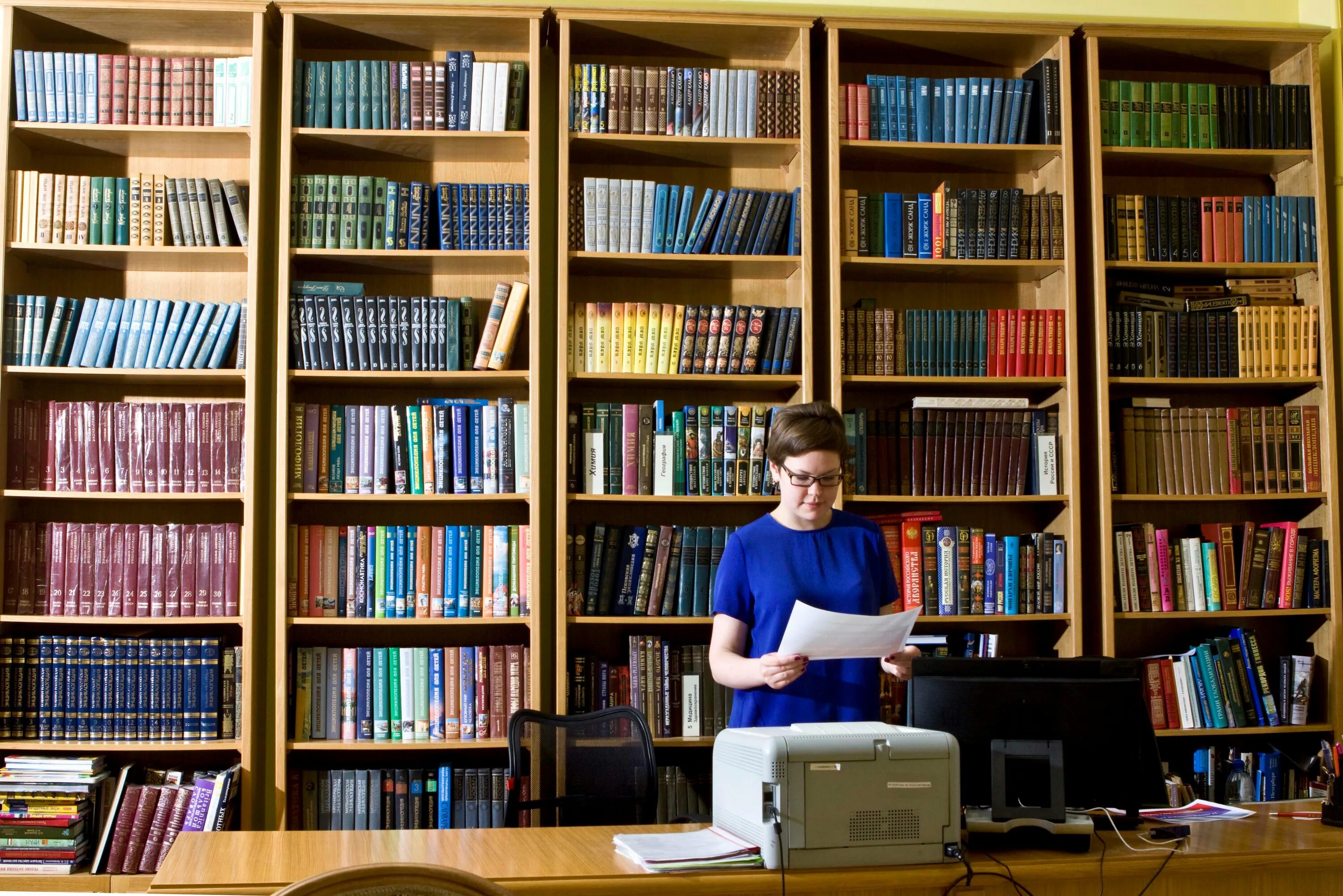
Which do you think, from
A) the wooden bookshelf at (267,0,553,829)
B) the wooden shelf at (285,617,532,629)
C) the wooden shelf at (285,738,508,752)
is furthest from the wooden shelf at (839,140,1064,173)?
the wooden shelf at (285,738,508,752)

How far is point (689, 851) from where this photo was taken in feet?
6.44

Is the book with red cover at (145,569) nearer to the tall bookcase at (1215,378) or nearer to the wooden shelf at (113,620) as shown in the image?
the wooden shelf at (113,620)

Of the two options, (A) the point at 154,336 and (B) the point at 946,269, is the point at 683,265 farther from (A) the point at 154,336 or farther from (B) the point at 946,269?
(A) the point at 154,336

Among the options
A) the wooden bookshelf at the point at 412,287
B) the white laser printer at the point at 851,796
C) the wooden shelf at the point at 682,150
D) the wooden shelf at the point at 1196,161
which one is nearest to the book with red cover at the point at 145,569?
the wooden bookshelf at the point at 412,287

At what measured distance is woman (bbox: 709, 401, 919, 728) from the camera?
2502mm

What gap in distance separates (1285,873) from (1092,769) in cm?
38

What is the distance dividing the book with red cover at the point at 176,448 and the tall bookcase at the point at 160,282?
0.05 meters

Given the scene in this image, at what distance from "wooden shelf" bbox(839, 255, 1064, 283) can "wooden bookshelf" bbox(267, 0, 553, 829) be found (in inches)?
40.7

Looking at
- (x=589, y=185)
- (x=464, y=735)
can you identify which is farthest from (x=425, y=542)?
(x=589, y=185)

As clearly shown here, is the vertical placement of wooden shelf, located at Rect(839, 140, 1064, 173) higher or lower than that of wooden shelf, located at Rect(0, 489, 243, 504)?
higher

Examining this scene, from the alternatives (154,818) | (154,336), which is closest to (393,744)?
(154,818)

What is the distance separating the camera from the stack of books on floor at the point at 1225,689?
11.7ft

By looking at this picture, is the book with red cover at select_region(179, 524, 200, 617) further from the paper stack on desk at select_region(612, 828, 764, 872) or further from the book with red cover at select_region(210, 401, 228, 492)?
the paper stack on desk at select_region(612, 828, 764, 872)

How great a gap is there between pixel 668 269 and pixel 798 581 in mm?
1474
